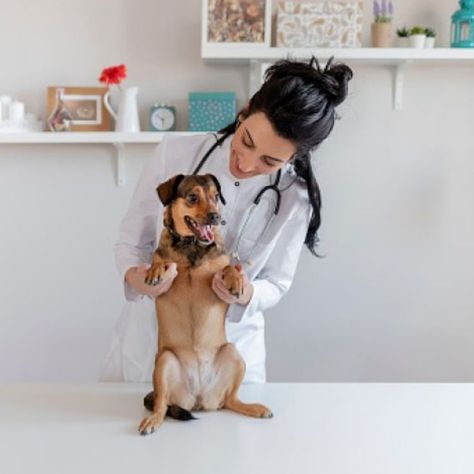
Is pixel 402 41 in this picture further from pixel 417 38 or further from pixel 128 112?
pixel 128 112

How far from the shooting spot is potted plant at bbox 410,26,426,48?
6.34ft

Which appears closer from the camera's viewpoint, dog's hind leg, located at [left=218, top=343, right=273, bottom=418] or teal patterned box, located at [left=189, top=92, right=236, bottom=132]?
dog's hind leg, located at [left=218, top=343, right=273, bottom=418]

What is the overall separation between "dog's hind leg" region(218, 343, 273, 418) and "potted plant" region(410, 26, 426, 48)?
1.28 m

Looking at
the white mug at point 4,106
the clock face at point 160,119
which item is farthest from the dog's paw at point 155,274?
the white mug at point 4,106

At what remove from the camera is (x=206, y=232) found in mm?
1004

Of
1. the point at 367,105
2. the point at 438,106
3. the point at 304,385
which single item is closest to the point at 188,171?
the point at 304,385

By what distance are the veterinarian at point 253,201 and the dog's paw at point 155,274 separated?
0.01m

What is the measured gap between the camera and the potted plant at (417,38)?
1932mm

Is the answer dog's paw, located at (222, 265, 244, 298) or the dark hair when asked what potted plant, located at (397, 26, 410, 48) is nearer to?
the dark hair

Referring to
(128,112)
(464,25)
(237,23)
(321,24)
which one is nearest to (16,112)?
(128,112)

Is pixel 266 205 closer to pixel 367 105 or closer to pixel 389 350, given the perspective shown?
pixel 367 105

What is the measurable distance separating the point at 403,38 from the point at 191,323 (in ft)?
4.35

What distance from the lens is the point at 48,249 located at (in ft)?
6.97

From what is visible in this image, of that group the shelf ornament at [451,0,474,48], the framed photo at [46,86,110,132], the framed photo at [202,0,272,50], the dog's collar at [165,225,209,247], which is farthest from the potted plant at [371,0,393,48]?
the dog's collar at [165,225,209,247]
